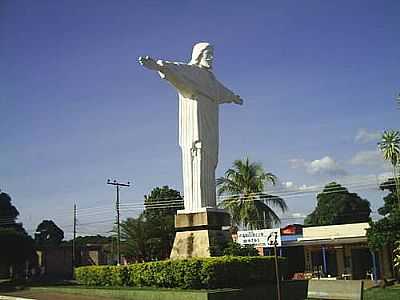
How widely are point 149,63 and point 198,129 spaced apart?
3.12 m

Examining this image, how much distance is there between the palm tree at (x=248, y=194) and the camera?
1593 inches

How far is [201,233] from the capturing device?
19.5m

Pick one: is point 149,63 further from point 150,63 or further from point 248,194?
point 248,194

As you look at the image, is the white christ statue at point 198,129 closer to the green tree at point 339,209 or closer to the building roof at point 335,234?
the building roof at point 335,234

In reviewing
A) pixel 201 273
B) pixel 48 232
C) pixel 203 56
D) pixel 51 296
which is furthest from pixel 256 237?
pixel 48 232

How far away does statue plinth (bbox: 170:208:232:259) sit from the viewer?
19.3m

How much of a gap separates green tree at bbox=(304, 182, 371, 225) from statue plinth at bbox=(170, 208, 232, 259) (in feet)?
168

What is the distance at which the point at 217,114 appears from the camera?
21266 millimetres

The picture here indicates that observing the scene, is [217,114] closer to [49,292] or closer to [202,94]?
[202,94]

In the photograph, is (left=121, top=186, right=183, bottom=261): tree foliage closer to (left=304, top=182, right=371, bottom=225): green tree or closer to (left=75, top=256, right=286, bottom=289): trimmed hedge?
(left=75, top=256, right=286, bottom=289): trimmed hedge

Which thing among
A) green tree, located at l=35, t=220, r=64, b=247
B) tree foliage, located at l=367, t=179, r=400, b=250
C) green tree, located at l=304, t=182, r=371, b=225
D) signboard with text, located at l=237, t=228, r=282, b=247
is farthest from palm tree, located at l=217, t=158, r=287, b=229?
green tree, located at l=35, t=220, r=64, b=247

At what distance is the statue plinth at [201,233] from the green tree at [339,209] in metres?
51.3

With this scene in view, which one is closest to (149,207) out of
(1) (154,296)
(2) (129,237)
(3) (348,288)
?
(2) (129,237)

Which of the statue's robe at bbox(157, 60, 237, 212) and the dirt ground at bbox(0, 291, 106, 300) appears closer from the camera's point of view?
the dirt ground at bbox(0, 291, 106, 300)
